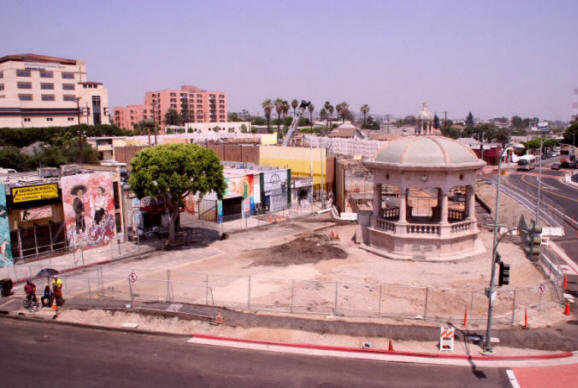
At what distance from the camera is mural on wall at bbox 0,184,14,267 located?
3238cm

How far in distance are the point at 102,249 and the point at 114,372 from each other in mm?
21763

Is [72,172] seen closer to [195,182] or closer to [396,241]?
[195,182]

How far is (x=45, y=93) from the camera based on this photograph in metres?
119

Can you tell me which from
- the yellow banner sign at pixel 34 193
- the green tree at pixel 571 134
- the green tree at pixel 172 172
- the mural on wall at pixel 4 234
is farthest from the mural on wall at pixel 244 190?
the green tree at pixel 571 134

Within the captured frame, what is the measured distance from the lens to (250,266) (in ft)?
105

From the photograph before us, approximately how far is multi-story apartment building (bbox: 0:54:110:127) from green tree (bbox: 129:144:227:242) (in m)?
80.1

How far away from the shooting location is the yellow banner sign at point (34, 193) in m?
33.1

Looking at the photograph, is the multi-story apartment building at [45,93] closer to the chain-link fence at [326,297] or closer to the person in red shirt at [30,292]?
the person in red shirt at [30,292]

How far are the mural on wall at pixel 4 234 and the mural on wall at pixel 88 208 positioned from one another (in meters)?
4.17

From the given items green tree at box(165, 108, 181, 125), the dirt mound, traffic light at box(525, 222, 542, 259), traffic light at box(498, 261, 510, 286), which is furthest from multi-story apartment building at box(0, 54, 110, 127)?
traffic light at box(525, 222, 542, 259)

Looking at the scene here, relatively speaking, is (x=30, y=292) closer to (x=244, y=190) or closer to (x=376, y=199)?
(x=376, y=199)

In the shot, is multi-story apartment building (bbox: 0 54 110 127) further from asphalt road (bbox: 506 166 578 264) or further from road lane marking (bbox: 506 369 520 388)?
road lane marking (bbox: 506 369 520 388)

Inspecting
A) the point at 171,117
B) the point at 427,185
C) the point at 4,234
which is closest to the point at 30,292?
the point at 4,234

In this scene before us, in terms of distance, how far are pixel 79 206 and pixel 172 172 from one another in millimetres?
8321
